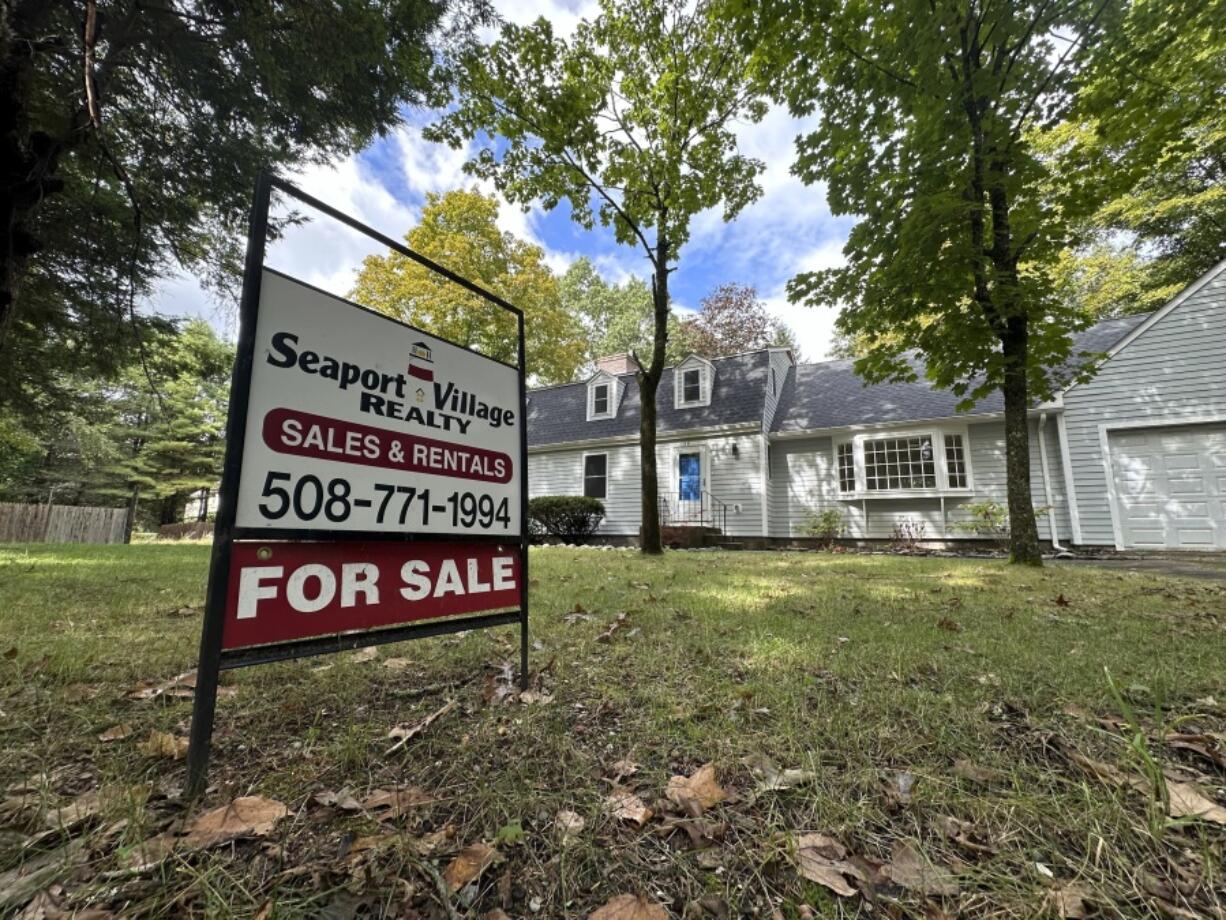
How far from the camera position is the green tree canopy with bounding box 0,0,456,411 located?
404 cm

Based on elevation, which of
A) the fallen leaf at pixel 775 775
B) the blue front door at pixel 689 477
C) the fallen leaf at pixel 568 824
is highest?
the blue front door at pixel 689 477

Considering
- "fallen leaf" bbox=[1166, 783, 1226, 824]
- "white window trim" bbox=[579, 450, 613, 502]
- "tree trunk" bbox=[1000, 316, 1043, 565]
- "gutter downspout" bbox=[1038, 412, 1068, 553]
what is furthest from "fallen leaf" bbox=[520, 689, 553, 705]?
"white window trim" bbox=[579, 450, 613, 502]

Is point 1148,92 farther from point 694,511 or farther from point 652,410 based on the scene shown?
point 694,511

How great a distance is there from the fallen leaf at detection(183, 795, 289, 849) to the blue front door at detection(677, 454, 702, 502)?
1307cm

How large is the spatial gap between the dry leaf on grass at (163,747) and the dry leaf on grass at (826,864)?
5.86 feet

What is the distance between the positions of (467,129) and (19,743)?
10288 millimetres

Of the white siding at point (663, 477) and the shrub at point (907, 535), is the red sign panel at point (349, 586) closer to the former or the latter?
the white siding at point (663, 477)

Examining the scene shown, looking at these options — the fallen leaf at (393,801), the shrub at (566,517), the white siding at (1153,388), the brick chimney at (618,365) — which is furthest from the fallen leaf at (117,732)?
the brick chimney at (618,365)

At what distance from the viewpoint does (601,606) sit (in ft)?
12.6

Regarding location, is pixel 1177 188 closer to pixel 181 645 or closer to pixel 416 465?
pixel 416 465

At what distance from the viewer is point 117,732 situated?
160 centimetres

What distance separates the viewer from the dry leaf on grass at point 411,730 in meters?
1.59

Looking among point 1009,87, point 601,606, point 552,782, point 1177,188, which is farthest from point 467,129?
point 1177,188

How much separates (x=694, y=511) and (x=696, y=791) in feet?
41.7
